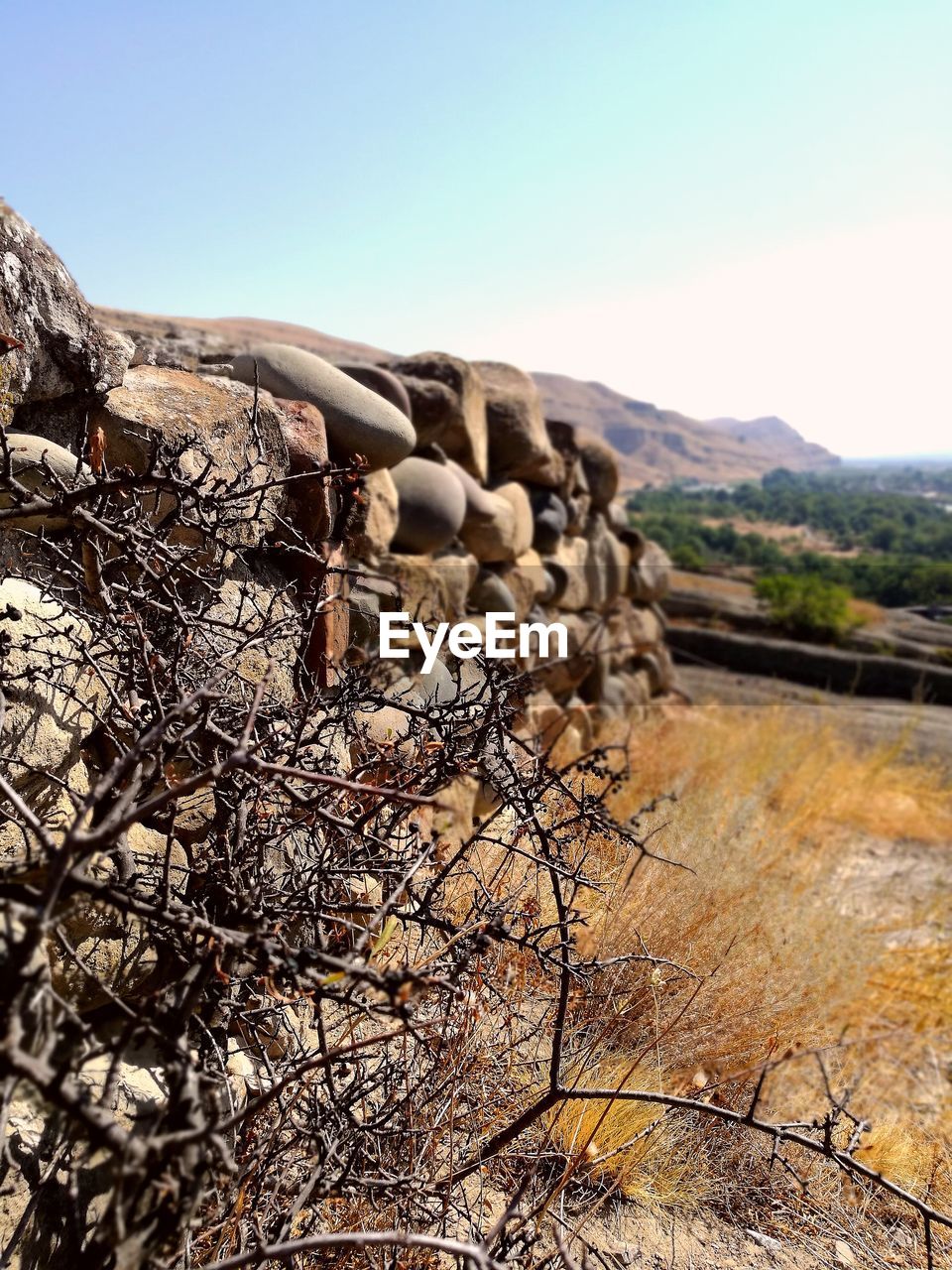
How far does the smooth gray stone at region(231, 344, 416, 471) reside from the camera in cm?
235

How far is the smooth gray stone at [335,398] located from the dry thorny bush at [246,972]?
0.51 meters

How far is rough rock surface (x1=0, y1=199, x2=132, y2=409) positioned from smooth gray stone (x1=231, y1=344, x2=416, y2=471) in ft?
2.34

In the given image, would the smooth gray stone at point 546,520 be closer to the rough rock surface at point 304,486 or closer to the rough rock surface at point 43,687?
the rough rock surface at point 304,486

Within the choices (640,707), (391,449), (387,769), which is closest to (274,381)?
(391,449)

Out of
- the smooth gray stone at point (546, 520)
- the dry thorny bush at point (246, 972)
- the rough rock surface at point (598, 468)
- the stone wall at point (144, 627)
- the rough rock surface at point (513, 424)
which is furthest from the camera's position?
the rough rock surface at point (598, 468)

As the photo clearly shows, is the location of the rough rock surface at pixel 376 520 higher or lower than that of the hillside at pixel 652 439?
lower

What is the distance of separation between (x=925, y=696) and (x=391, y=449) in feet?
23.3

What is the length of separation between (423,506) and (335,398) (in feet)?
2.28

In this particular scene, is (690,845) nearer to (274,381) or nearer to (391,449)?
(391,449)

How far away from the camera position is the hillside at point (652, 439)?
94875 mm

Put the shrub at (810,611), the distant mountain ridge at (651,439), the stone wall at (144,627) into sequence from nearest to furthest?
1. the stone wall at (144,627)
2. the shrub at (810,611)
3. the distant mountain ridge at (651,439)

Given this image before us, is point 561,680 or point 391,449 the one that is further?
point 561,680

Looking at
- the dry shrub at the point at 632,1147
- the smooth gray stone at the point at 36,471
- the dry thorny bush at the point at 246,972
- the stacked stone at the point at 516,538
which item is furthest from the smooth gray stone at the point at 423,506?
the dry shrub at the point at 632,1147

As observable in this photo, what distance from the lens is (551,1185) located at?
1657mm
